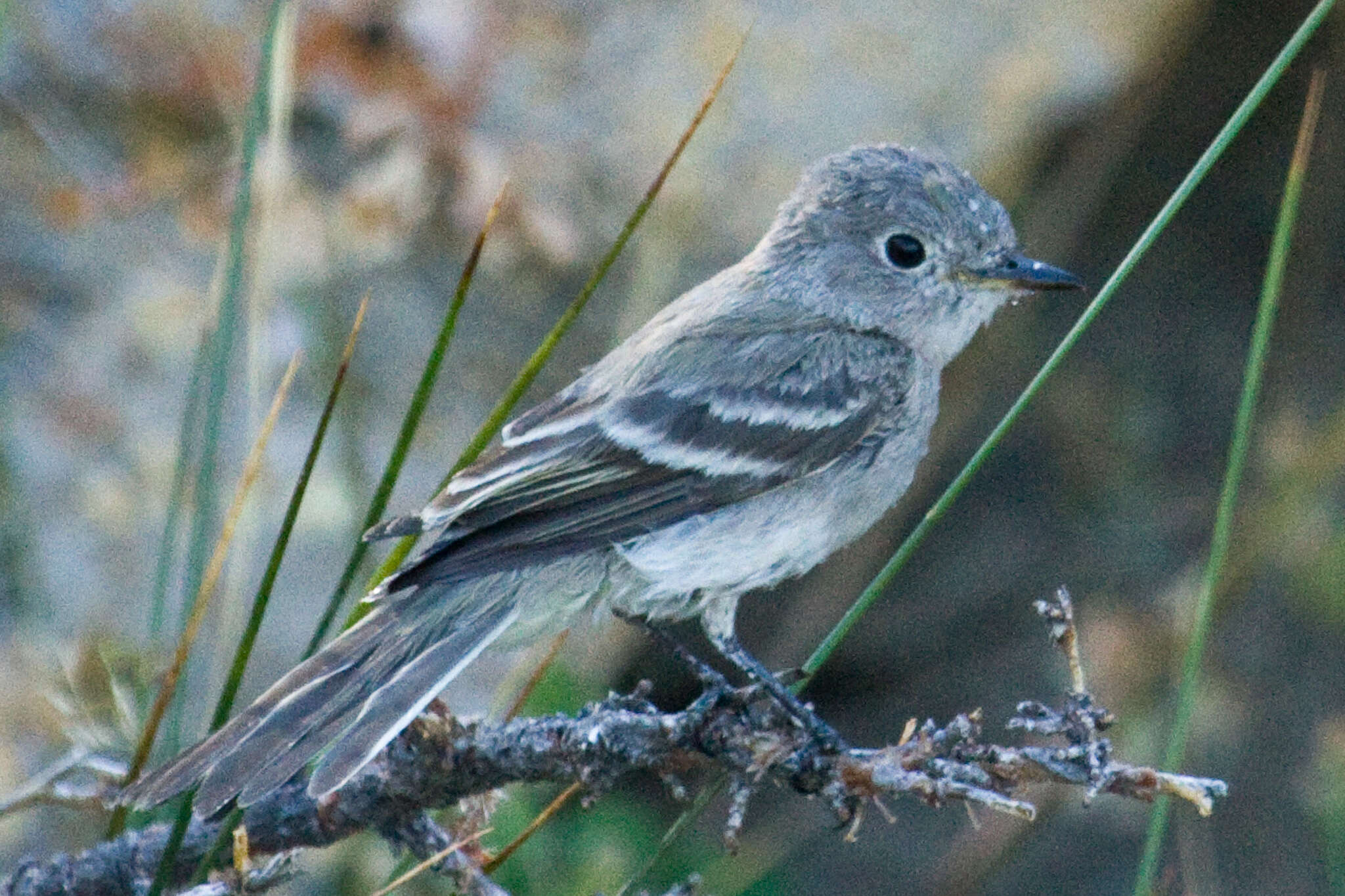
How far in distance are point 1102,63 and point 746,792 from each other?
3244 millimetres

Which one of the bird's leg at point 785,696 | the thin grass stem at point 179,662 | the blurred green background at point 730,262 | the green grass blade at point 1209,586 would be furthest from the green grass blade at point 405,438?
the blurred green background at point 730,262

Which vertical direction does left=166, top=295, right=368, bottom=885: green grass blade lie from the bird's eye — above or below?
below

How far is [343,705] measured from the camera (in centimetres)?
236

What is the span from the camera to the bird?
7.88 ft

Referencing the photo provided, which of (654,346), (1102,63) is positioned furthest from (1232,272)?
(654,346)

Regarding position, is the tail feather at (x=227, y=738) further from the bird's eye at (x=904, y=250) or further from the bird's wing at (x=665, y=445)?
the bird's eye at (x=904, y=250)

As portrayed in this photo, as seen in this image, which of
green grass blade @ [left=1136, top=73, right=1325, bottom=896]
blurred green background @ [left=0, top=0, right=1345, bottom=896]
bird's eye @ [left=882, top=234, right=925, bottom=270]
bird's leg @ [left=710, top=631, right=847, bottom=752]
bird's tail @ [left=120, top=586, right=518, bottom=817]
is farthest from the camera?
Answer: blurred green background @ [left=0, top=0, right=1345, bottom=896]

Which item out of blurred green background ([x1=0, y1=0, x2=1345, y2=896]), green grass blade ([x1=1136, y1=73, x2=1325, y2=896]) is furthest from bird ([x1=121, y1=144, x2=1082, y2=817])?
blurred green background ([x1=0, y1=0, x2=1345, y2=896])

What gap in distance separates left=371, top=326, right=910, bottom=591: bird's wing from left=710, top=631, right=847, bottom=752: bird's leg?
0.26 metres

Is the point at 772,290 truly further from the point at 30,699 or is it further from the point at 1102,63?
the point at 30,699

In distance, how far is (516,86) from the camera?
15.3 feet

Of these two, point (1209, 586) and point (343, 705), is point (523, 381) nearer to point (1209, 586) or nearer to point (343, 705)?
point (343, 705)

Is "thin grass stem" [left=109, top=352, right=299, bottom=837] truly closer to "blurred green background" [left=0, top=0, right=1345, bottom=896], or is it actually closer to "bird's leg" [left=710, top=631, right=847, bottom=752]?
"bird's leg" [left=710, top=631, right=847, bottom=752]

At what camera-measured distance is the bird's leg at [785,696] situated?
232cm
